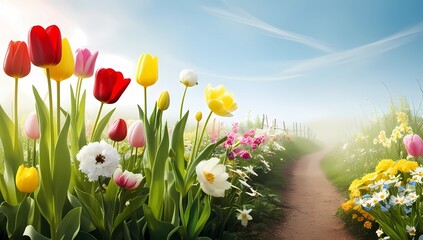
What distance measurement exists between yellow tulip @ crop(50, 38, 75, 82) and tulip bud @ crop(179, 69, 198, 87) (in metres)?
0.86

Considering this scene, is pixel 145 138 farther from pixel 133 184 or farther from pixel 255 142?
pixel 255 142

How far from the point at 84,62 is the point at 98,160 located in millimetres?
867

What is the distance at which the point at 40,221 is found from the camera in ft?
8.22

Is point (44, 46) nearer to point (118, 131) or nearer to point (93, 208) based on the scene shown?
point (118, 131)

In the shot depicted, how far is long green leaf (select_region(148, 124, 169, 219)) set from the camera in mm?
2596

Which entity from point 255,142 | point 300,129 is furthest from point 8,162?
point 300,129

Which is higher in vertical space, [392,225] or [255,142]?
[255,142]

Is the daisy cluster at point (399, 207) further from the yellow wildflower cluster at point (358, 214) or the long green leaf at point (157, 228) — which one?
the long green leaf at point (157, 228)

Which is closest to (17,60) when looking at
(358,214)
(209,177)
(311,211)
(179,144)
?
(179,144)

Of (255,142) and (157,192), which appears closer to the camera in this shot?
(157,192)

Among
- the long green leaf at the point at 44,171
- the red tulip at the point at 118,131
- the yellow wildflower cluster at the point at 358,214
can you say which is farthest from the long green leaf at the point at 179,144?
the yellow wildflower cluster at the point at 358,214

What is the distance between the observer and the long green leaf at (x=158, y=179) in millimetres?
2596

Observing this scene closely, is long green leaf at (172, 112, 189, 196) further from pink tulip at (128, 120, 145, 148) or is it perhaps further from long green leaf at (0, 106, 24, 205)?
long green leaf at (0, 106, 24, 205)

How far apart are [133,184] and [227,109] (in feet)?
2.76
